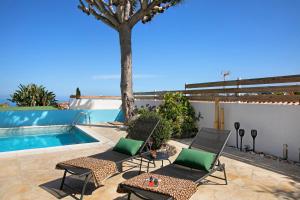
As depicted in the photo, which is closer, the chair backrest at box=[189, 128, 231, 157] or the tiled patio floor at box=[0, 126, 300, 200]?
the tiled patio floor at box=[0, 126, 300, 200]

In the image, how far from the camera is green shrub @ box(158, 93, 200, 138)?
10031 mm

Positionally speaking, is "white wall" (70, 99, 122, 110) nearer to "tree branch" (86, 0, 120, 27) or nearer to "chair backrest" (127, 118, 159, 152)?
"tree branch" (86, 0, 120, 27)

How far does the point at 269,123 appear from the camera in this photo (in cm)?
756

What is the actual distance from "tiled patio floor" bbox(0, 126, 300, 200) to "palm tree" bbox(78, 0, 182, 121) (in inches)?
236

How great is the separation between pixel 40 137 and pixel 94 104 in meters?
6.01

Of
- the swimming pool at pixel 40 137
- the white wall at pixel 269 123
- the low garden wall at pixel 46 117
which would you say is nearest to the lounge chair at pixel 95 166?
the white wall at pixel 269 123

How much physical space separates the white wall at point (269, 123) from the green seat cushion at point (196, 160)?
3.36 metres

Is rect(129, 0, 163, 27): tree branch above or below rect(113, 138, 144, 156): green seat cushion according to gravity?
above

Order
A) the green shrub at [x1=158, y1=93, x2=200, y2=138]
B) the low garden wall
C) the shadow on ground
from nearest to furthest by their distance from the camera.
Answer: the shadow on ground, the green shrub at [x1=158, y1=93, x2=200, y2=138], the low garden wall

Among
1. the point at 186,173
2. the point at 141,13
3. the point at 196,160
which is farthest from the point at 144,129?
the point at 141,13

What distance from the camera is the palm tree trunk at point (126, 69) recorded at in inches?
486

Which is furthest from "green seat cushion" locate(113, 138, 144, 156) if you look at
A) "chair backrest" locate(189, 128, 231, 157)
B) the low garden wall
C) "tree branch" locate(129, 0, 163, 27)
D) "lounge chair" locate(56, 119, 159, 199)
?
the low garden wall

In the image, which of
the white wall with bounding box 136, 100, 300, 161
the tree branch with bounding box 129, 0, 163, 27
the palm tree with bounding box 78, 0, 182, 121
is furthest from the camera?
the palm tree with bounding box 78, 0, 182, 121

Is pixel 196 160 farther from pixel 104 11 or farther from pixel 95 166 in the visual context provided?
pixel 104 11
